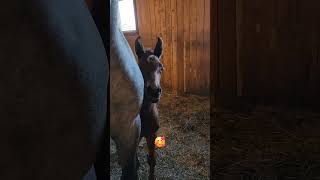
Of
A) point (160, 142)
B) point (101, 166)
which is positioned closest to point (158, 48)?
point (160, 142)

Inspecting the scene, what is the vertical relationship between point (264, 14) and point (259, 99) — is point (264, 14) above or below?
above

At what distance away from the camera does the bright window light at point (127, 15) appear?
90 cm

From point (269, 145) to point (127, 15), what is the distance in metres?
0.66

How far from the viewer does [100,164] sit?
92 cm

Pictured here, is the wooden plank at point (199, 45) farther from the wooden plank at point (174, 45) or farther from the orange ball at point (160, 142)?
the orange ball at point (160, 142)

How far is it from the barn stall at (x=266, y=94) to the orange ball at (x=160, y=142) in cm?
20

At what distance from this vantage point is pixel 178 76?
961mm

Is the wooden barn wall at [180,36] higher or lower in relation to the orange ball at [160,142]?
higher

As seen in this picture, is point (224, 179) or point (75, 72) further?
point (224, 179)

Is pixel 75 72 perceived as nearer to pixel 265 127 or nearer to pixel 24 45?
pixel 24 45

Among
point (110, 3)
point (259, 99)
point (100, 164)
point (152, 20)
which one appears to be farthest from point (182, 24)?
point (100, 164)

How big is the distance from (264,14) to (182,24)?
299 mm

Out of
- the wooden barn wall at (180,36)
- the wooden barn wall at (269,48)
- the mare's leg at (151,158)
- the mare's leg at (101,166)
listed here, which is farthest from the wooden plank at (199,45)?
the mare's leg at (101,166)

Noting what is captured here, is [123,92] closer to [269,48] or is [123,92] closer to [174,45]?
[174,45]
